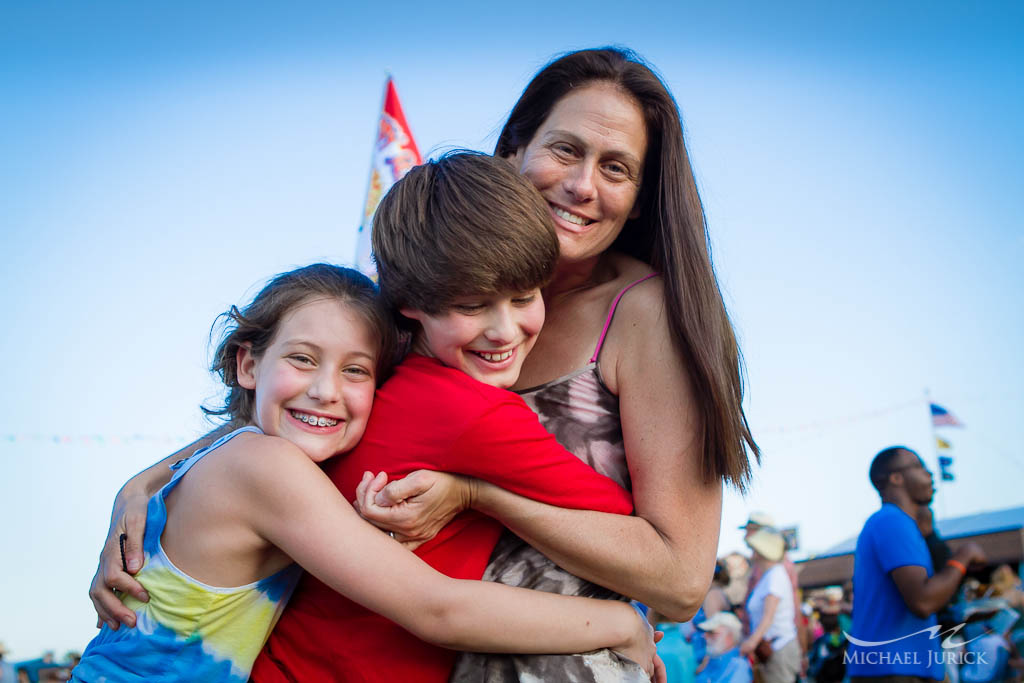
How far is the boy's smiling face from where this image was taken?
197 cm

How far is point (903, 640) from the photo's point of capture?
4406mm

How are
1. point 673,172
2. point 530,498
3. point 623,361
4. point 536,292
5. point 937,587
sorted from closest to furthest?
point 530,498
point 536,292
point 623,361
point 673,172
point 937,587

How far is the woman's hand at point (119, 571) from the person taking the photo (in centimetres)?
187

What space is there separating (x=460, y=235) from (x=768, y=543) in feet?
20.0

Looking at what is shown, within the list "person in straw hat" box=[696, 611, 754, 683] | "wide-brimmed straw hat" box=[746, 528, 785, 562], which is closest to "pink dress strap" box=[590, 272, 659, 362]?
"person in straw hat" box=[696, 611, 754, 683]

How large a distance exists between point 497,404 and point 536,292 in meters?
0.39

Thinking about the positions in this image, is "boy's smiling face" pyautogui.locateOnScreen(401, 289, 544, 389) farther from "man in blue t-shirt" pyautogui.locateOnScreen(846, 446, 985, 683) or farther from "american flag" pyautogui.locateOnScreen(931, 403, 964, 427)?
"american flag" pyautogui.locateOnScreen(931, 403, 964, 427)

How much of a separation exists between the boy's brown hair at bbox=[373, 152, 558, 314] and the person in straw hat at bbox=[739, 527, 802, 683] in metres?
5.68

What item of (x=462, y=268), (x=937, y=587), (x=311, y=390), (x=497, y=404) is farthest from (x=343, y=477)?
(x=937, y=587)

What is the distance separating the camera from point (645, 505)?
2.04 m

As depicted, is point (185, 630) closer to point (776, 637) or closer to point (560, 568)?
point (560, 568)

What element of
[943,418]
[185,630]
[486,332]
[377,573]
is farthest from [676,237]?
[943,418]

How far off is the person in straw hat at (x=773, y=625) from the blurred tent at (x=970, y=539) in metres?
5.31

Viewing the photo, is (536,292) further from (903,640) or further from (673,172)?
(903,640)
